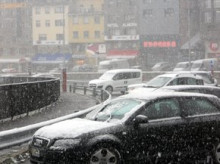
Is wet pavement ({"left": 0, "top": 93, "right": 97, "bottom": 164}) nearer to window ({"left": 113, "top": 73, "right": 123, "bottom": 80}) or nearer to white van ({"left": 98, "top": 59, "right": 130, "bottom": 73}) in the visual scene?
window ({"left": 113, "top": 73, "right": 123, "bottom": 80})

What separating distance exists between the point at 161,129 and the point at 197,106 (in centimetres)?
113

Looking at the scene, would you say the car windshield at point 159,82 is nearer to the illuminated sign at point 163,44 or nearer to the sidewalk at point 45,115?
the sidewalk at point 45,115

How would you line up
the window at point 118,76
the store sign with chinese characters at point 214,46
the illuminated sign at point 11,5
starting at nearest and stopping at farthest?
1. the window at point 118,76
2. the store sign with chinese characters at point 214,46
3. the illuminated sign at point 11,5

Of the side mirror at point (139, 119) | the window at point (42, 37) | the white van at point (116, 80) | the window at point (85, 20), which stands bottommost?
the white van at point (116, 80)

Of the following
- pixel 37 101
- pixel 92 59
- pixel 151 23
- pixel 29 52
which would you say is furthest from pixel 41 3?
pixel 37 101

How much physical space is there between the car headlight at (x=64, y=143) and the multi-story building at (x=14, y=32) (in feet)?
285

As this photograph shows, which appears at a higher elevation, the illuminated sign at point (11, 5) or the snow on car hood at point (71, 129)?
the illuminated sign at point (11, 5)

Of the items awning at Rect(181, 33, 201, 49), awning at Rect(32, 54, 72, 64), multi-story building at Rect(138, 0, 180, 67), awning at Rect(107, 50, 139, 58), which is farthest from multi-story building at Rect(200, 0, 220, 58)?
awning at Rect(32, 54, 72, 64)

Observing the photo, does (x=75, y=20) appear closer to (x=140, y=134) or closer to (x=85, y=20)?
(x=85, y=20)

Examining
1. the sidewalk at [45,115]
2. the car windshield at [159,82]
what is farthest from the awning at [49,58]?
the car windshield at [159,82]

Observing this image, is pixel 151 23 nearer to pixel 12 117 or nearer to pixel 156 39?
pixel 156 39

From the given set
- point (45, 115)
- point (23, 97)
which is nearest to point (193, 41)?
point (45, 115)

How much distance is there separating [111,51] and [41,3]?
21.4m

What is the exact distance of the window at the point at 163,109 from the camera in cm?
902
